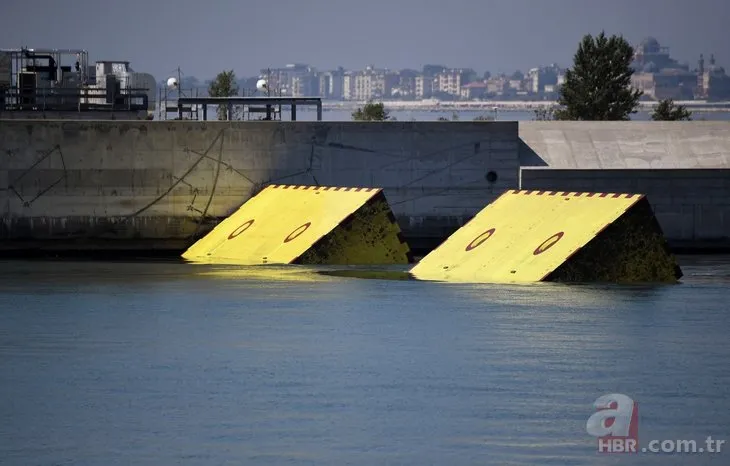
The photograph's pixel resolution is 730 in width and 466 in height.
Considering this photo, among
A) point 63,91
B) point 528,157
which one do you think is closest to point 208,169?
point 528,157

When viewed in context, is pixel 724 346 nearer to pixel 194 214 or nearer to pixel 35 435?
pixel 35 435

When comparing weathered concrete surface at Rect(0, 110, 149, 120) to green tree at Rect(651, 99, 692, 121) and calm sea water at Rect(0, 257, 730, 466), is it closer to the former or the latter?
calm sea water at Rect(0, 257, 730, 466)

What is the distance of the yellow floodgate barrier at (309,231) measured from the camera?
4294cm

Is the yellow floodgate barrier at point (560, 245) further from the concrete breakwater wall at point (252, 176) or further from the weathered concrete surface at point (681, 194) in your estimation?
the concrete breakwater wall at point (252, 176)

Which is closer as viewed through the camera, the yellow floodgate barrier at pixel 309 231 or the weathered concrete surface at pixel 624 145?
the yellow floodgate barrier at pixel 309 231

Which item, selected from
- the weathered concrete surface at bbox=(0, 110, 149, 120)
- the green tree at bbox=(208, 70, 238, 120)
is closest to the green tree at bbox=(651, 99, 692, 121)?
the green tree at bbox=(208, 70, 238, 120)

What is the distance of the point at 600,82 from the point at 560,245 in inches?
2901

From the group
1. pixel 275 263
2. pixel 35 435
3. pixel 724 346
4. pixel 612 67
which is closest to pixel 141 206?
pixel 275 263

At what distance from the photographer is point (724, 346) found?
3034 cm

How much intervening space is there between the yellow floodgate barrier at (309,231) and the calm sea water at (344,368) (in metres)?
2.17

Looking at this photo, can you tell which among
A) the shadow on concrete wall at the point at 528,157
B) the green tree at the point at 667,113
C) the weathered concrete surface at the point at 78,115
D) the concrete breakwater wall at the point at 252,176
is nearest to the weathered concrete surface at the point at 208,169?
the concrete breakwater wall at the point at 252,176

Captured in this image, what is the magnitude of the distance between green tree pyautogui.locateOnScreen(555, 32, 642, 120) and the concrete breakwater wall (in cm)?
5996

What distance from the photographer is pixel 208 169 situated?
47.7 metres

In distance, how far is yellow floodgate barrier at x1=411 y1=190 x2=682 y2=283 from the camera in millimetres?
37312
